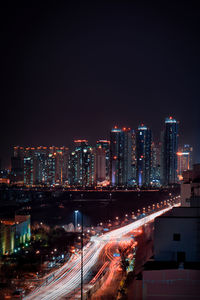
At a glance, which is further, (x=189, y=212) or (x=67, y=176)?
(x=67, y=176)

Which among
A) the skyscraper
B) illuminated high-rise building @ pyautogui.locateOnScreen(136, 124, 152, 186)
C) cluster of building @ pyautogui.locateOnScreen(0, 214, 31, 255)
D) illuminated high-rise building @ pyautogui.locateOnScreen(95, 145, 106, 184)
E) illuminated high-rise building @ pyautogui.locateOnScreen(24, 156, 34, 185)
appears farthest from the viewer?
illuminated high-rise building @ pyautogui.locateOnScreen(24, 156, 34, 185)

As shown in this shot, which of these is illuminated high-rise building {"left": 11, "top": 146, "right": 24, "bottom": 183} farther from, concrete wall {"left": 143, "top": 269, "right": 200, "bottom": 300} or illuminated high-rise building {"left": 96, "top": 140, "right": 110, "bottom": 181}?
concrete wall {"left": 143, "top": 269, "right": 200, "bottom": 300}

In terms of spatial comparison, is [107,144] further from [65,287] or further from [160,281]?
[160,281]

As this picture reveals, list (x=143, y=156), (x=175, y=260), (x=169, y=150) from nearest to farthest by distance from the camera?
(x=175, y=260) → (x=169, y=150) → (x=143, y=156)

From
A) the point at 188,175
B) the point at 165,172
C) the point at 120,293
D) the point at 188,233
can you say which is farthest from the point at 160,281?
the point at 165,172

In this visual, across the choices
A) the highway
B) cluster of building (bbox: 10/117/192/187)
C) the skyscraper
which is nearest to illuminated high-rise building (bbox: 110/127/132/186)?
cluster of building (bbox: 10/117/192/187)

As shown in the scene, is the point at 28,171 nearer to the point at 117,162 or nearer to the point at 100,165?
the point at 100,165

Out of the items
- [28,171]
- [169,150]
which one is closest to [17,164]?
[28,171]

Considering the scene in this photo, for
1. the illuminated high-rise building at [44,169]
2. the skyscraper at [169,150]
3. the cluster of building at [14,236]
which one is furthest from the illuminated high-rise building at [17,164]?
the cluster of building at [14,236]
